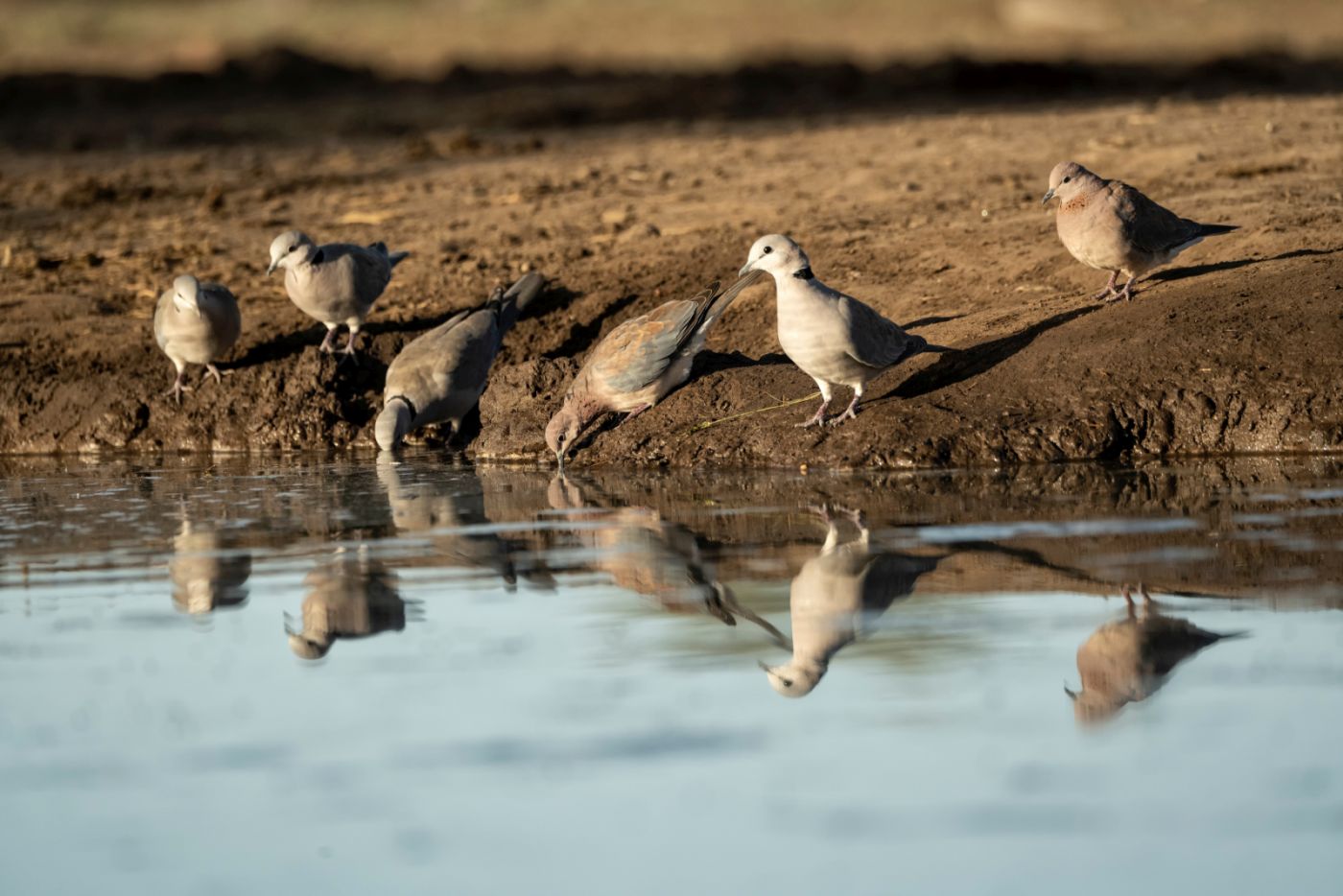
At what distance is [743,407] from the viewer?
805 centimetres

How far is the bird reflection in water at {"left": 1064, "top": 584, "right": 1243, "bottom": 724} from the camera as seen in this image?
3729mm

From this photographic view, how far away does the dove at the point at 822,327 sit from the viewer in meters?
7.27

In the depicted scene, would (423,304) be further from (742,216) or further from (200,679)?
(200,679)

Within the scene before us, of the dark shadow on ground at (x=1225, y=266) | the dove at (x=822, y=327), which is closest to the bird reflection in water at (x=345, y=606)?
the dove at (x=822, y=327)

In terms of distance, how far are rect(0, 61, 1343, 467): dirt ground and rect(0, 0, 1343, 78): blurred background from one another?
6.70 meters

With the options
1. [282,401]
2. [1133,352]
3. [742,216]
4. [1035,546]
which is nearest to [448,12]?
[742,216]

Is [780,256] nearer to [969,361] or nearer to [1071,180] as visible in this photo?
[969,361]

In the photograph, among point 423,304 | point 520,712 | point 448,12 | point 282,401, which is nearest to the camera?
point 520,712

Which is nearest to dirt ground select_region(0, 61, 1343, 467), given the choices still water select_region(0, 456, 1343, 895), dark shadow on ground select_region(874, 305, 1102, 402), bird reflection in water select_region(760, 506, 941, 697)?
dark shadow on ground select_region(874, 305, 1102, 402)

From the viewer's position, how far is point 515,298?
977 cm

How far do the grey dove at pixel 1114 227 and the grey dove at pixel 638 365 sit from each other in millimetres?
1460

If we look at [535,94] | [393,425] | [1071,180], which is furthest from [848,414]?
[535,94]

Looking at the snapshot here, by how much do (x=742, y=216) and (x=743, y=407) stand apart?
12.5ft

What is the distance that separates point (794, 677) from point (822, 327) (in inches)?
135
